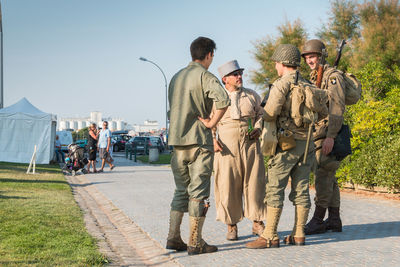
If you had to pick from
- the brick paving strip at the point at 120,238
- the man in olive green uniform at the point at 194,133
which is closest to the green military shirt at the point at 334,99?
the man in olive green uniform at the point at 194,133

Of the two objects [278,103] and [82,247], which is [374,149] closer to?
[278,103]

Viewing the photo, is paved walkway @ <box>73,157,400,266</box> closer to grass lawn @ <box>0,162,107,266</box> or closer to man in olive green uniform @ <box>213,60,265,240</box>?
man in olive green uniform @ <box>213,60,265,240</box>

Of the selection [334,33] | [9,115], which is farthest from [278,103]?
[9,115]

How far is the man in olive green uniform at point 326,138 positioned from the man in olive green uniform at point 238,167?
679 mm

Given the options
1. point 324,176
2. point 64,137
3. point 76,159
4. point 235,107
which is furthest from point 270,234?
point 64,137

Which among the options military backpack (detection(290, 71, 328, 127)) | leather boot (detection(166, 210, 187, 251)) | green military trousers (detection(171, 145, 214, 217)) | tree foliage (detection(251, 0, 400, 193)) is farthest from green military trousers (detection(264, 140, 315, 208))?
tree foliage (detection(251, 0, 400, 193))

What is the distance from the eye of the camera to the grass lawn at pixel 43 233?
472 centimetres

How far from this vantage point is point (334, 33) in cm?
2145

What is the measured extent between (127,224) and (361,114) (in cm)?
556

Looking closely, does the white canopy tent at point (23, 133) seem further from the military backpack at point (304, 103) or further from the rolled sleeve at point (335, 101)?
the military backpack at point (304, 103)

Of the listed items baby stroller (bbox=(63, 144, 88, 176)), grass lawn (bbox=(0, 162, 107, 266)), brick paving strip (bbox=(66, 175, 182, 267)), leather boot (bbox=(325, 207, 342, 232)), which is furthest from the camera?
baby stroller (bbox=(63, 144, 88, 176))

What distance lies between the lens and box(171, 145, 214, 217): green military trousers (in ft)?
16.1

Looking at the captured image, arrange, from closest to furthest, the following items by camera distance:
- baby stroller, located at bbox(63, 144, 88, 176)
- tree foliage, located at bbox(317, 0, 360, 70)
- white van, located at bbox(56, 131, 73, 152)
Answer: baby stroller, located at bbox(63, 144, 88, 176), tree foliage, located at bbox(317, 0, 360, 70), white van, located at bbox(56, 131, 73, 152)

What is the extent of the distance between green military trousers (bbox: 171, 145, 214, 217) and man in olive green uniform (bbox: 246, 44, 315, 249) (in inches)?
27.4
